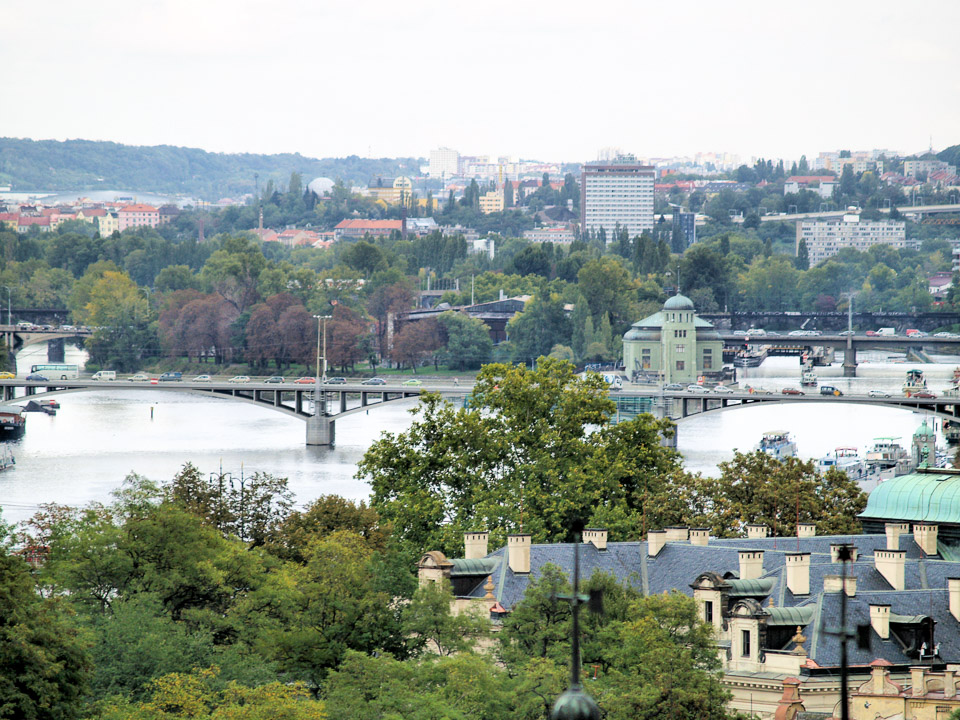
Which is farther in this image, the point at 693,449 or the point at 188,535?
the point at 693,449

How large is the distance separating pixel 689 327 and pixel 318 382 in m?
31.7

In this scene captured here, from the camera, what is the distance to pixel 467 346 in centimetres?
12212

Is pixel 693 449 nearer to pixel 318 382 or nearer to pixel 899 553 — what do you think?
pixel 318 382

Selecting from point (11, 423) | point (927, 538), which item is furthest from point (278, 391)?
point (927, 538)

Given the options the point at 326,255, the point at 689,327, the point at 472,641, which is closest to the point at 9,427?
the point at 689,327

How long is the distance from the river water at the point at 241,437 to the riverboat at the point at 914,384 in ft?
3.46

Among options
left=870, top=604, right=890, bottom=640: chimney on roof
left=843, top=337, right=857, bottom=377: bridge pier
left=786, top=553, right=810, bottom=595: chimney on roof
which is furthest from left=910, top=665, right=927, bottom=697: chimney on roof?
left=843, top=337, right=857, bottom=377: bridge pier

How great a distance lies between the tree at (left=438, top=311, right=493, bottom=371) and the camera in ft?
398

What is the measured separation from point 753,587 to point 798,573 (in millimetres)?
664

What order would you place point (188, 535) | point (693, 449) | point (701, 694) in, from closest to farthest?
1. point (701, 694)
2. point (188, 535)
3. point (693, 449)

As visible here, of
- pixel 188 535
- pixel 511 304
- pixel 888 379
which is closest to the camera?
pixel 188 535

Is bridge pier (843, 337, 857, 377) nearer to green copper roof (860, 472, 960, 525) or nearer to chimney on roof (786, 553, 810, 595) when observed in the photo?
green copper roof (860, 472, 960, 525)

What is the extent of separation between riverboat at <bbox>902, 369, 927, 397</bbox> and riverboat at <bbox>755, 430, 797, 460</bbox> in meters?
6.47

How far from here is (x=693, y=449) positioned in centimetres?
7962
